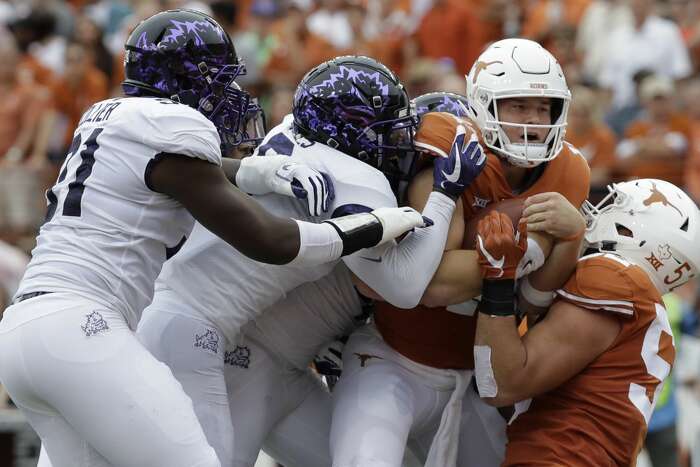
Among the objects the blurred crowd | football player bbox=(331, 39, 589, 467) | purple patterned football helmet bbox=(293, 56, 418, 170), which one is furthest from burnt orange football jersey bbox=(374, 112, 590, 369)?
the blurred crowd

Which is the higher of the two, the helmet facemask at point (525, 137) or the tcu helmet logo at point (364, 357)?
the helmet facemask at point (525, 137)

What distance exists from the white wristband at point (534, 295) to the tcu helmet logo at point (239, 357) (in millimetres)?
965

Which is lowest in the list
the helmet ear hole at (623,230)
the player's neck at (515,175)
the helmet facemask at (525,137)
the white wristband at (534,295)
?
the white wristband at (534,295)

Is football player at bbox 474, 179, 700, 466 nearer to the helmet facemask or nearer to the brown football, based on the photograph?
the brown football

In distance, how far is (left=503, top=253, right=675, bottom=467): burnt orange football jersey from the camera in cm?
409

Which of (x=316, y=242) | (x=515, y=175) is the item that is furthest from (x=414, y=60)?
(x=316, y=242)

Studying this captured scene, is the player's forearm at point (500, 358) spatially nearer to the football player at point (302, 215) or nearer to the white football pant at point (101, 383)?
the football player at point (302, 215)

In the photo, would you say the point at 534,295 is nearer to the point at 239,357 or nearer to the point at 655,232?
the point at 655,232

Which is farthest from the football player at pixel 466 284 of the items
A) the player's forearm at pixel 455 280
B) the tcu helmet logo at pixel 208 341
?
the tcu helmet logo at pixel 208 341

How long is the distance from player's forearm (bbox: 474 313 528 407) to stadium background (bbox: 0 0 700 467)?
3376mm

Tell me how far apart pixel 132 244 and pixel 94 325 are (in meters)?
0.28

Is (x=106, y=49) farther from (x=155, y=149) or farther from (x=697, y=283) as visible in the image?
(x=155, y=149)

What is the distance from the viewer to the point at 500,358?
4055 mm

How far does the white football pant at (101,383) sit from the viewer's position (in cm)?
365
